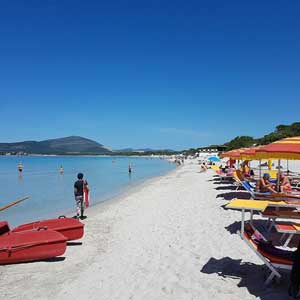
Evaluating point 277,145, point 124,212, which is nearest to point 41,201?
point 124,212

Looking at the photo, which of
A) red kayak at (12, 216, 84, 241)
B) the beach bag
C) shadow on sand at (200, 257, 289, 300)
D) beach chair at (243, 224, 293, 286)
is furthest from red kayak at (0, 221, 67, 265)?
the beach bag

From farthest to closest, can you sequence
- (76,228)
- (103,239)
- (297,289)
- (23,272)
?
(103,239) → (76,228) → (23,272) → (297,289)

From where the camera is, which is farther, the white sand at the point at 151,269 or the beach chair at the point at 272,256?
the white sand at the point at 151,269

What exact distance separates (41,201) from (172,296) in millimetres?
13963

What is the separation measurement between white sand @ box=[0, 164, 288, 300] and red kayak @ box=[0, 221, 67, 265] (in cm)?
15

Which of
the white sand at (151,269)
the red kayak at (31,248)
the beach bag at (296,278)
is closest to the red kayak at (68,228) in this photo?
the white sand at (151,269)

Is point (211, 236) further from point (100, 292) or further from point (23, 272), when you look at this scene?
point (23, 272)

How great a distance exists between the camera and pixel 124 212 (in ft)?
36.1

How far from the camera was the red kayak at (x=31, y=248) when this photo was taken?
589 centimetres

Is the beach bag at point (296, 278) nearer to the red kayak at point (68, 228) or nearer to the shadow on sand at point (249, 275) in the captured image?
the shadow on sand at point (249, 275)

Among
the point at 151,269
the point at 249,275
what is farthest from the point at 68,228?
the point at 249,275

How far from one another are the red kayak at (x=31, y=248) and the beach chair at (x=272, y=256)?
3.28 metres

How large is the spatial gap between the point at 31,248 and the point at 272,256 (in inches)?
158

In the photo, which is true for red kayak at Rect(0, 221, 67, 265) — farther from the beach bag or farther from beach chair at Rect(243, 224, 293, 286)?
the beach bag
